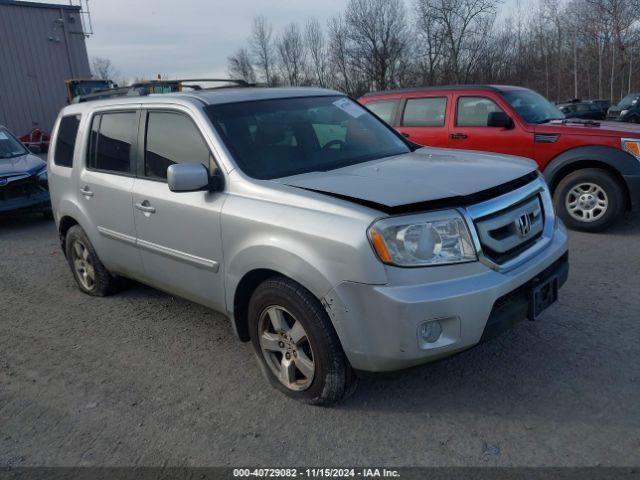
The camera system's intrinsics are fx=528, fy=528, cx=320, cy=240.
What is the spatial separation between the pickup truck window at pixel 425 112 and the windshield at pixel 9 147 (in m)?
6.84

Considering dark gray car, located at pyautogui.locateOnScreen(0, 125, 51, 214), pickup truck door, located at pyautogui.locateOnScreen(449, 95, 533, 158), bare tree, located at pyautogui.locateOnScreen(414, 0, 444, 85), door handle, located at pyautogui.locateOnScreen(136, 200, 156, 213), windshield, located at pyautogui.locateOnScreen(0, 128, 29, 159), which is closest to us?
door handle, located at pyautogui.locateOnScreen(136, 200, 156, 213)

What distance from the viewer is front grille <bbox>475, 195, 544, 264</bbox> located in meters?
2.72

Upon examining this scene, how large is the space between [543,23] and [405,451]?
46195 millimetres

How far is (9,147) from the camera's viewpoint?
372 inches

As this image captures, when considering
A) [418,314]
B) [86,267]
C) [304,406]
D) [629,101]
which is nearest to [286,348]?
[304,406]

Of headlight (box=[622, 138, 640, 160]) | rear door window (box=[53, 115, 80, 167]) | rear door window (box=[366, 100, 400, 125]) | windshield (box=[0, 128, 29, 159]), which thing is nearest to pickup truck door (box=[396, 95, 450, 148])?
rear door window (box=[366, 100, 400, 125])

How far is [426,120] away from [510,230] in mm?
5133

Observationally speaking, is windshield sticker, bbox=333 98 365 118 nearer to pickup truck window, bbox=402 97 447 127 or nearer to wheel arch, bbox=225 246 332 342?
wheel arch, bbox=225 246 332 342

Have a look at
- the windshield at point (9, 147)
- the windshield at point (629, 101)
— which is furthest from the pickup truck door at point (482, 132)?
the windshield at point (629, 101)

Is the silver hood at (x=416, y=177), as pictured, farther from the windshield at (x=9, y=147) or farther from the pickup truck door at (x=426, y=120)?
the windshield at (x=9, y=147)

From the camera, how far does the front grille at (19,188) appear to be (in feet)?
27.8

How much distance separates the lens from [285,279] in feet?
9.56

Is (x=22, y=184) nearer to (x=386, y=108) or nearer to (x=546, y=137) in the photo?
(x=386, y=108)

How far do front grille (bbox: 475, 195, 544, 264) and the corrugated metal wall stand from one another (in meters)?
26.0
